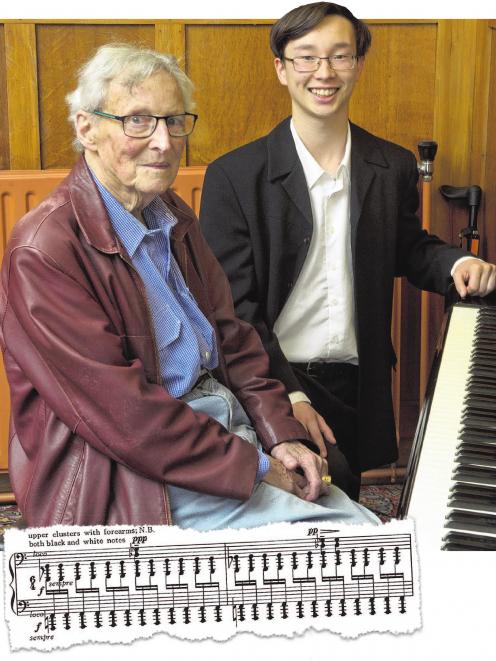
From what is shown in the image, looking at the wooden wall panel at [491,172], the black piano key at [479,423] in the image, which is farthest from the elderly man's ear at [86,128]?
the wooden wall panel at [491,172]

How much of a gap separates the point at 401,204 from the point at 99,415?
3.65ft

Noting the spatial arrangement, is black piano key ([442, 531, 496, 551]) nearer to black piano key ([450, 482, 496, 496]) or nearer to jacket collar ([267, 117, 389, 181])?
black piano key ([450, 482, 496, 496])

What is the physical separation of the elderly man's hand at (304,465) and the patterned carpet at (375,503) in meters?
1.30

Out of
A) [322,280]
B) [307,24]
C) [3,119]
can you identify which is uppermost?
[307,24]

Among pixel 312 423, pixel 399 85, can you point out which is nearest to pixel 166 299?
pixel 312 423

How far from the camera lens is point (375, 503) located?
3.15 metres

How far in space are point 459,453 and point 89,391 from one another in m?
0.54

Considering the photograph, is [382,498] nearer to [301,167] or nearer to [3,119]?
[301,167]

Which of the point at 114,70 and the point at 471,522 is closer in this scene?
the point at 471,522

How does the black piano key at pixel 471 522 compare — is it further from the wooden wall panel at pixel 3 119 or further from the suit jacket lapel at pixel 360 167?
the wooden wall panel at pixel 3 119

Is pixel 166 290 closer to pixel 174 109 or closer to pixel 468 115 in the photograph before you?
pixel 174 109

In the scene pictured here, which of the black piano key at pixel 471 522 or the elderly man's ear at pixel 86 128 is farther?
the elderly man's ear at pixel 86 128

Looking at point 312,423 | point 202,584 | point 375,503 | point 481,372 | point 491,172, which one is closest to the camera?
point 202,584

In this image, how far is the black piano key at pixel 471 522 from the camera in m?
1.24
